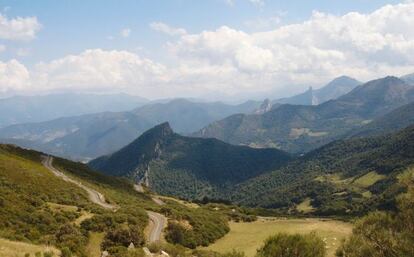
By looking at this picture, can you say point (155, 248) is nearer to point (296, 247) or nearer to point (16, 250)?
point (296, 247)

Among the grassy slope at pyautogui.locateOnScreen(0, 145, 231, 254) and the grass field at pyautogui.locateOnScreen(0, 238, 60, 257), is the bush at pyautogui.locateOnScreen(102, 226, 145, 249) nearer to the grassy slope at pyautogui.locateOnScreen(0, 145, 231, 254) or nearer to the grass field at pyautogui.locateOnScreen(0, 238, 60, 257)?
the grassy slope at pyautogui.locateOnScreen(0, 145, 231, 254)

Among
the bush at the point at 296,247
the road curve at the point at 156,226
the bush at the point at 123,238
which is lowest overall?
the road curve at the point at 156,226

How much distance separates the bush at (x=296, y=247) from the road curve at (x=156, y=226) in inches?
1072

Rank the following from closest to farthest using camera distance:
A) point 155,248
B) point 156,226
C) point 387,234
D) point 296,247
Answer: point 387,234, point 296,247, point 155,248, point 156,226

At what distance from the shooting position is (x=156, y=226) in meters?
73.3

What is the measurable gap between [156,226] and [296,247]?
3942 centimetres

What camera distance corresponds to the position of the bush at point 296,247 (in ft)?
123

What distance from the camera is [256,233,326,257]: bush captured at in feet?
123

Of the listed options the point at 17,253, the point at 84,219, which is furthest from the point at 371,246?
the point at 84,219

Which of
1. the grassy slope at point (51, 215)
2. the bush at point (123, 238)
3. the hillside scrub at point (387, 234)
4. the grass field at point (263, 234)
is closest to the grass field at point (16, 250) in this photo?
the grassy slope at point (51, 215)

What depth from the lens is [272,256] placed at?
37.6 meters

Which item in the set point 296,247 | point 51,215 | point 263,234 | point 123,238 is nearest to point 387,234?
point 296,247

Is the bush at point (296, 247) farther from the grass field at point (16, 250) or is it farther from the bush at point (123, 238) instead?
the bush at point (123, 238)

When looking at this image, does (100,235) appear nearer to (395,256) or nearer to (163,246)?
(163,246)
